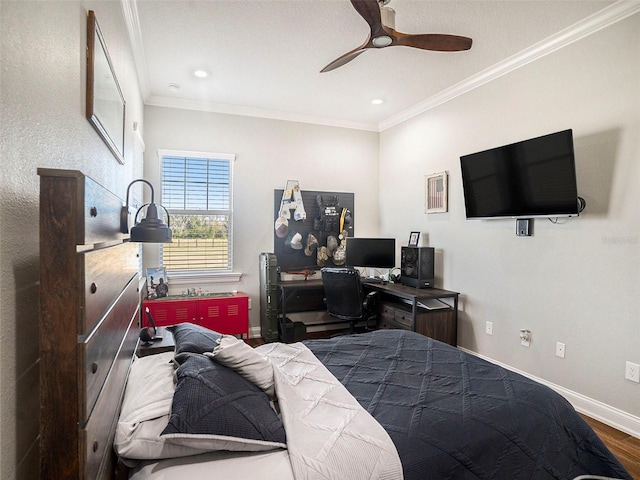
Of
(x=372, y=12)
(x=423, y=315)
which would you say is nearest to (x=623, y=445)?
(x=423, y=315)

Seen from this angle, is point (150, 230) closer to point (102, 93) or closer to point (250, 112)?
point (102, 93)

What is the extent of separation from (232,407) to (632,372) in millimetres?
2718

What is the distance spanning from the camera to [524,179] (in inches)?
115

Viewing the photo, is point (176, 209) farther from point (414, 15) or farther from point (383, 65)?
point (414, 15)

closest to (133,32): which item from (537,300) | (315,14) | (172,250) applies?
(315,14)

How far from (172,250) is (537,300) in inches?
149

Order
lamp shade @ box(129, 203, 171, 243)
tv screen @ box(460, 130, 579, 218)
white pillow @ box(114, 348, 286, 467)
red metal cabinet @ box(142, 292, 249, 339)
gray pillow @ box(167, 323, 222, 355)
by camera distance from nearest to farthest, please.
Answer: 1. white pillow @ box(114, 348, 286, 467)
2. gray pillow @ box(167, 323, 222, 355)
3. lamp shade @ box(129, 203, 171, 243)
4. tv screen @ box(460, 130, 579, 218)
5. red metal cabinet @ box(142, 292, 249, 339)

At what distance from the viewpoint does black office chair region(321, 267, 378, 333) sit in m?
3.81

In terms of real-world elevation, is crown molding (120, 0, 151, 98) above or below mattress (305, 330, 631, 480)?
above

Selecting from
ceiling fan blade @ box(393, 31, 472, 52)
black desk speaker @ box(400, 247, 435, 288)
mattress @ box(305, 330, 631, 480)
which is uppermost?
ceiling fan blade @ box(393, 31, 472, 52)

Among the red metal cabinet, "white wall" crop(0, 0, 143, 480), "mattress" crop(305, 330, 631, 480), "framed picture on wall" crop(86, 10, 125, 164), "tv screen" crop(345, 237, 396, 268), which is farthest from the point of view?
"tv screen" crop(345, 237, 396, 268)

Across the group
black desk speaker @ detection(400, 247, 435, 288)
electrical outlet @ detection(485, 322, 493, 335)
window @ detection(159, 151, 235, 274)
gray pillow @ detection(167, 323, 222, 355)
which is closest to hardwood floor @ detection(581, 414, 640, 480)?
electrical outlet @ detection(485, 322, 493, 335)

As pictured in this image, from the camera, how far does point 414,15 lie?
2.58 meters

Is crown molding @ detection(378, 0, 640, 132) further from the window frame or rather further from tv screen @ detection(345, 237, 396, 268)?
the window frame
